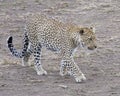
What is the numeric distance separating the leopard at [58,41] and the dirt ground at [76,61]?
0.67ft

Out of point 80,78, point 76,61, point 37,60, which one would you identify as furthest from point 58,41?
point 76,61

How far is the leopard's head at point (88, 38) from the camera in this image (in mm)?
10430

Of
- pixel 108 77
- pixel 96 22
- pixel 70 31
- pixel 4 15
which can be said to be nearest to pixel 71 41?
pixel 70 31

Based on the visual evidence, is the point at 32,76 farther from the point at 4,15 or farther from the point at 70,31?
the point at 4,15

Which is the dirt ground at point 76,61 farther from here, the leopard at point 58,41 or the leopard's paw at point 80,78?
the leopard at point 58,41

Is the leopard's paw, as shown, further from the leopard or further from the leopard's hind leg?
the leopard's hind leg

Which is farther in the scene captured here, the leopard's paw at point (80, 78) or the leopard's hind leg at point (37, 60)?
the leopard's hind leg at point (37, 60)

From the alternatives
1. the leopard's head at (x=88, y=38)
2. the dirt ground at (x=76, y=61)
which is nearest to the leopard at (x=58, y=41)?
the leopard's head at (x=88, y=38)

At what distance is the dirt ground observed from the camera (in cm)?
1013

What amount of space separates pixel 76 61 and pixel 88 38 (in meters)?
1.85

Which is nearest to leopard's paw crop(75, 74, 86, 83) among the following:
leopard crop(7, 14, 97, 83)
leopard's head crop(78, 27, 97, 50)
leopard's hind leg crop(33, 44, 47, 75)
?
leopard crop(7, 14, 97, 83)

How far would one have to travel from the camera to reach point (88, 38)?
1043cm

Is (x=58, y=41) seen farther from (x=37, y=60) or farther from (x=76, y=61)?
(x=76, y=61)

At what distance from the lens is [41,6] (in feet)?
66.6
